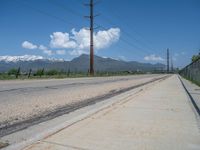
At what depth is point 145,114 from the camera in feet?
28.6

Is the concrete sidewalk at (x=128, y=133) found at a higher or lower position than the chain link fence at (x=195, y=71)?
lower

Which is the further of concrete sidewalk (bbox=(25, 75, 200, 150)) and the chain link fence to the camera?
the chain link fence

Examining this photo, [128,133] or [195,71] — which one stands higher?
[195,71]

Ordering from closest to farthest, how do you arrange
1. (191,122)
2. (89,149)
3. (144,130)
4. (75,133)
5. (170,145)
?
(89,149) → (170,145) → (75,133) → (144,130) → (191,122)

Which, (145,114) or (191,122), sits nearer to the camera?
(191,122)

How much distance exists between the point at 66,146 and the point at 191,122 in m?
3.94

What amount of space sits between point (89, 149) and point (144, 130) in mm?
1935

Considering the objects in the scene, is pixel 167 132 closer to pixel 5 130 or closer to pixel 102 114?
pixel 102 114

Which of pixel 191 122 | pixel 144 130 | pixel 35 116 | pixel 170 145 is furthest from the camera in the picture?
pixel 35 116

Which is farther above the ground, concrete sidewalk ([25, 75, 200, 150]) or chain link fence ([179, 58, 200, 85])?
chain link fence ([179, 58, 200, 85])

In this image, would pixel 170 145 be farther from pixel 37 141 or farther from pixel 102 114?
pixel 102 114

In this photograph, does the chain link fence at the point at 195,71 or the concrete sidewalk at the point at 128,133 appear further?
the chain link fence at the point at 195,71

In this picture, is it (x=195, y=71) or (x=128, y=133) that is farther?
(x=195, y=71)

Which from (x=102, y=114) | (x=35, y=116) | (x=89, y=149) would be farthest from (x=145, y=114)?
(x=89, y=149)
